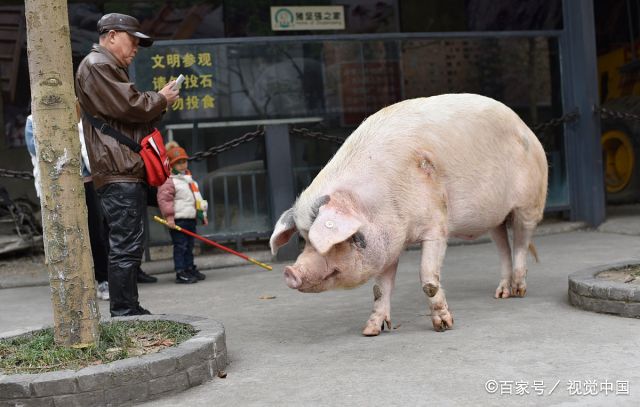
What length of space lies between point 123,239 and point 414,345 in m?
1.83

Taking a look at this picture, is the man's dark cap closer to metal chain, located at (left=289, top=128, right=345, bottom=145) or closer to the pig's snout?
the pig's snout

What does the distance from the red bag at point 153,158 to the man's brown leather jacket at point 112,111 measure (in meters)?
0.05

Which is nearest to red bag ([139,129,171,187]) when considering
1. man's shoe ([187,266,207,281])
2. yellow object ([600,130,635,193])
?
man's shoe ([187,266,207,281])

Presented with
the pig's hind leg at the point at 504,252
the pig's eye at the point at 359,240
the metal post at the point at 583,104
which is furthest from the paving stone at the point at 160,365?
the metal post at the point at 583,104

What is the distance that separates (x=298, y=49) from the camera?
8.66 m

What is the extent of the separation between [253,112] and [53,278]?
498cm

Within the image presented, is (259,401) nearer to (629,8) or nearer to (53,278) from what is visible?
(53,278)

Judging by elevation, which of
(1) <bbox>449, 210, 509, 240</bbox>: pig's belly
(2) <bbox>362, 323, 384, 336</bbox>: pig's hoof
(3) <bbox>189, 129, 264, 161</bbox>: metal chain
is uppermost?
(3) <bbox>189, 129, 264, 161</bbox>: metal chain

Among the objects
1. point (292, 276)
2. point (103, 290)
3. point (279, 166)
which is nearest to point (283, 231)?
point (292, 276)

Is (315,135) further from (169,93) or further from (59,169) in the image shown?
(59,169)

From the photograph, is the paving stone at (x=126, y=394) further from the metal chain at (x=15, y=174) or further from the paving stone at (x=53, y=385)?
the metal chain at (x=15, y=174)

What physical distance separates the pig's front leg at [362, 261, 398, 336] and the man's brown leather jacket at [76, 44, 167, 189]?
1570 mm

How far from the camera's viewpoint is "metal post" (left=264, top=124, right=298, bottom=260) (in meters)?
8.27

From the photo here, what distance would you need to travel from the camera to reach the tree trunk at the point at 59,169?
3.89 metres
